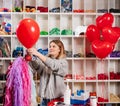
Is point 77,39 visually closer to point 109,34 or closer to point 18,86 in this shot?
point 109,34

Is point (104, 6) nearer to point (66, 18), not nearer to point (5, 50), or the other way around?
point (66, 18)

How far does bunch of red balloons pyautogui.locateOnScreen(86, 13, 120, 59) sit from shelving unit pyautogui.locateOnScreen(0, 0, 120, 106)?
1.25 feet

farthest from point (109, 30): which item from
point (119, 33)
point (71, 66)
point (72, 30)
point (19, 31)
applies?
point (19, 31)

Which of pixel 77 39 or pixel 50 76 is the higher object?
pixel 77 39

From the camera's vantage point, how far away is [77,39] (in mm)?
4195

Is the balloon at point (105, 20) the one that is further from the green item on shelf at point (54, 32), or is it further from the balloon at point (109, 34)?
the green item on shelf at point (54, 32)

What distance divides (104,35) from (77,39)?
740mm

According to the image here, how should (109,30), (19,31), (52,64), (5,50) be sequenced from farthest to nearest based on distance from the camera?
(5,50)
(109,30)
(52,64)
(19,31)

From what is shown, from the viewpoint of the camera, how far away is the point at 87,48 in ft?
13.7

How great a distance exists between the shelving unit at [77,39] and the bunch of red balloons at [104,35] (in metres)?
0.38

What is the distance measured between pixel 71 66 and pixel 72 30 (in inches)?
22.8

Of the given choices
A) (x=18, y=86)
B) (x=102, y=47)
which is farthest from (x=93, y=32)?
(x=18, y=86)

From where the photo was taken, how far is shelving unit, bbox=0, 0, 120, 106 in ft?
13.2

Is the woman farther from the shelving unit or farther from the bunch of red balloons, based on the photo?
the shelving unit
